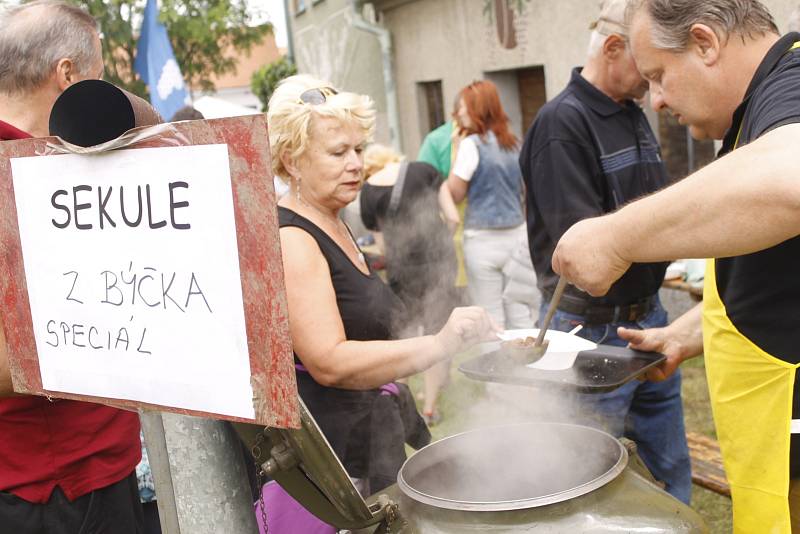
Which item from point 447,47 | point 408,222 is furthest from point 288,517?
point 447,47

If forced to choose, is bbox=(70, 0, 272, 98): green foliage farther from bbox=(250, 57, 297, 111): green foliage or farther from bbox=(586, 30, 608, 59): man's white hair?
bbox=(586, 30, 608, 59): man's white hair

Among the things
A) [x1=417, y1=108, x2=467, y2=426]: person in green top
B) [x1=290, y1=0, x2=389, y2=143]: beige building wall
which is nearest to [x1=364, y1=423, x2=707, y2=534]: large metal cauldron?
[x1=417, y1=108, x2=467, y2=426]: person in green top

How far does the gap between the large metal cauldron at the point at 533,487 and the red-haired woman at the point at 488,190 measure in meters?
3.31

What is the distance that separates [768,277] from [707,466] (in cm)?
195

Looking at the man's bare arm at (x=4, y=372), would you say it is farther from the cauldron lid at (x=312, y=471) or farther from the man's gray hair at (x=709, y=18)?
the man's gray hair at (x=709, y=18)

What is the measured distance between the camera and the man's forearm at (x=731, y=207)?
1.29 meters

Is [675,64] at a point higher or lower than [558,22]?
lower

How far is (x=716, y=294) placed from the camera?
1.87 m

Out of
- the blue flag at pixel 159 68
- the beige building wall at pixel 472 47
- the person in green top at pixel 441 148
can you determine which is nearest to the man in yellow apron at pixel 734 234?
the person in green top at pixel 441 148

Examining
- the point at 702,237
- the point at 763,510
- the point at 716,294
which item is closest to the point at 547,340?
the point at 716,294

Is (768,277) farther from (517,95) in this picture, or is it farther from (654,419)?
(517,95)

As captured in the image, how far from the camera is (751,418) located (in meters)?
1.77

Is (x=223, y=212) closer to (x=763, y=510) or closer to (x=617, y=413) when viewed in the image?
(x=763, y=510)

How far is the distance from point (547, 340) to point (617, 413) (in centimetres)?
93
